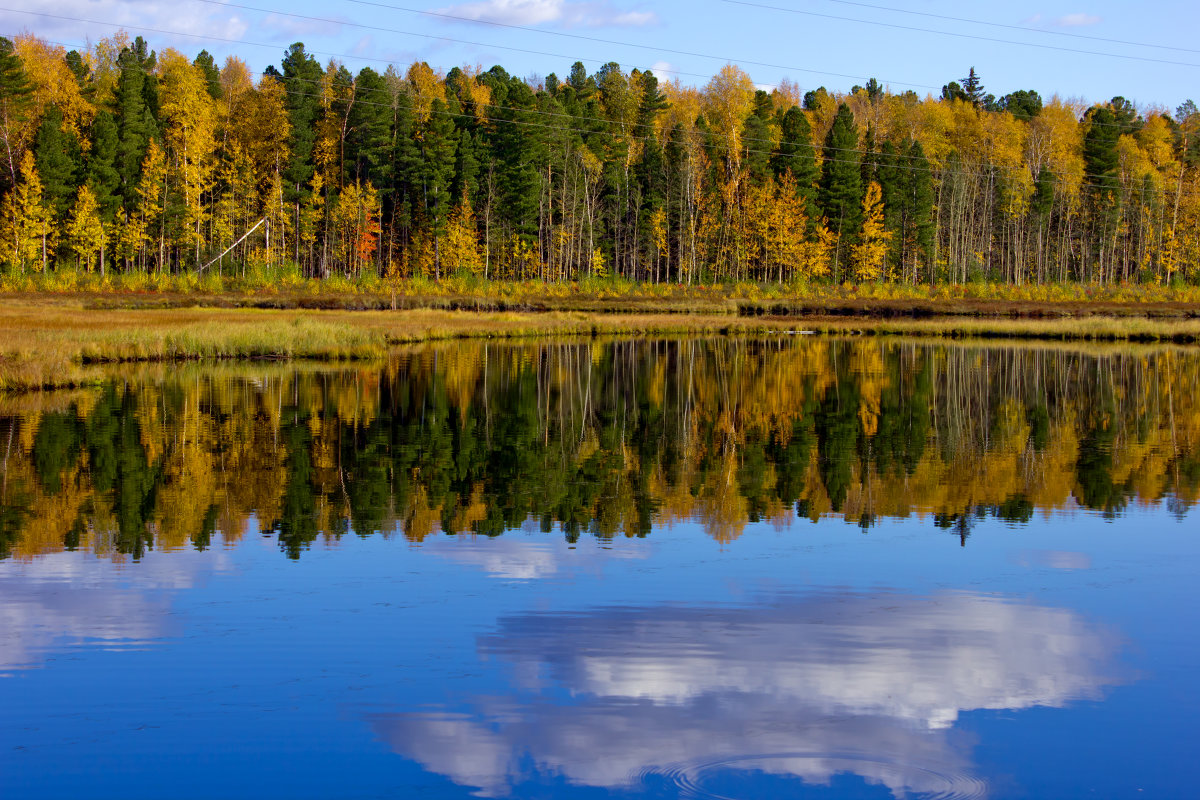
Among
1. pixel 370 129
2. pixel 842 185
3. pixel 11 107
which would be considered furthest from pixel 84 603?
pixel 842 185

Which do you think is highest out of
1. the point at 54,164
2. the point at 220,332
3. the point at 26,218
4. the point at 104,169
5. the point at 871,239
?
the point at 54,164

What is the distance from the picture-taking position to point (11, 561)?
11.1 meters

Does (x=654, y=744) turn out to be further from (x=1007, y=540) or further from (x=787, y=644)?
(x=1007, y=540)

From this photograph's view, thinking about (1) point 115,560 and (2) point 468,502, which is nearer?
(1) point 115,560

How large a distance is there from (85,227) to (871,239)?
54.8 metres

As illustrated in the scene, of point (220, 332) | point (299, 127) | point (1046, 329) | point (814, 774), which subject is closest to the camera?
point (814, 774)

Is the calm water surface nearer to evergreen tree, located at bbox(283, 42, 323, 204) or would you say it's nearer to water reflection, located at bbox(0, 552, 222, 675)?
water reflection, located at bbox(0, 552, 222, 675)

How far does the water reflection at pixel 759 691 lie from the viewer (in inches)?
254

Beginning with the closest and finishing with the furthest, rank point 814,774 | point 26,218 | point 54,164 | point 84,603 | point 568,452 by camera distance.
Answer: point 814,774, point 84,603, point 568,452, point 26,218, point 54,164

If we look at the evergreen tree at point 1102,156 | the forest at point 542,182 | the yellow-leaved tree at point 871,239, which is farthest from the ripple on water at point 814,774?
the evergreen tree at point 1102,156

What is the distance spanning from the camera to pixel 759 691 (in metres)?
7.57

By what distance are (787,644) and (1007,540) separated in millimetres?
5205

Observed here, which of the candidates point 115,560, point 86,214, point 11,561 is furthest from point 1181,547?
point 86,214

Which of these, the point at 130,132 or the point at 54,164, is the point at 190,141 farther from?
the point at 54,164
